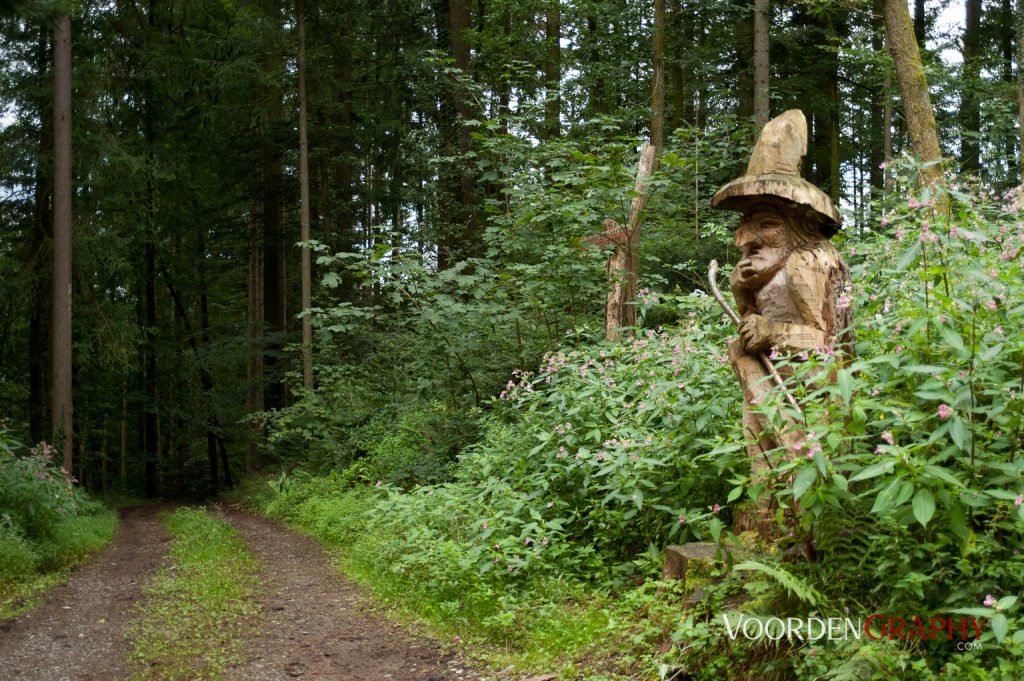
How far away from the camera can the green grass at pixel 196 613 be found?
5480mm

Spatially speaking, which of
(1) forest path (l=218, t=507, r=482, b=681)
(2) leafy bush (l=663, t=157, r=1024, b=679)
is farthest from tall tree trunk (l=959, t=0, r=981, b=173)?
(1) forest path (l=218, t=507, r=482, b=681)

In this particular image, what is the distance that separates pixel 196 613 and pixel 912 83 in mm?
9484

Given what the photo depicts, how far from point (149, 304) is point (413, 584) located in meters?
20.5

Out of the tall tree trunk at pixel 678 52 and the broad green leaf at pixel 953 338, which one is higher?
the tall tree trunk at pixel 678 52

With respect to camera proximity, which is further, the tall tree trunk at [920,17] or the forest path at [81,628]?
the tall tree trunk at [920,17]

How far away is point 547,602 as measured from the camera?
219 inches

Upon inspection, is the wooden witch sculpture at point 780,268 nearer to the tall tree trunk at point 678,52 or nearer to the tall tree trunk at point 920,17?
the tall tree trunk at point 678,52

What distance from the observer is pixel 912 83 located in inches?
370

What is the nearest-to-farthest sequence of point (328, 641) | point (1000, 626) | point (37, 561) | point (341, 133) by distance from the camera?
1. point (1000, 626)
2. point (328, 641)
3. point (37, 561)
4. point (341, 133)

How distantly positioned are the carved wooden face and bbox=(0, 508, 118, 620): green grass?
698 cm

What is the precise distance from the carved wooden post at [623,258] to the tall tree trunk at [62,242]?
435 inches

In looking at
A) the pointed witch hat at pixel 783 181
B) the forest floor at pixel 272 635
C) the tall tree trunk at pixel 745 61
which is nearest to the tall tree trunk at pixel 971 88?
the tall tree trunk at pixel 745 61

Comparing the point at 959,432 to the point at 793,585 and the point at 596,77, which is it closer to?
the point at 793,585

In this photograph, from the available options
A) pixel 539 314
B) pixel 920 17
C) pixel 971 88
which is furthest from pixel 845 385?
pixel 920 17
